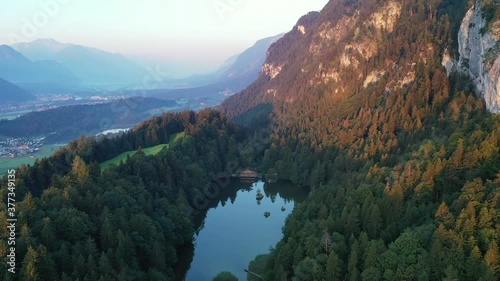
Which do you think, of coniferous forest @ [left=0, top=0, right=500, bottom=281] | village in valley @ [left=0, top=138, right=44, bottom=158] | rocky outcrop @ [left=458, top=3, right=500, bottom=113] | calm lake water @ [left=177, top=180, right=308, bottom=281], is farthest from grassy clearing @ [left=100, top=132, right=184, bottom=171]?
rocky outcrop @ [left=458, top=3, right=500, bottom=113]

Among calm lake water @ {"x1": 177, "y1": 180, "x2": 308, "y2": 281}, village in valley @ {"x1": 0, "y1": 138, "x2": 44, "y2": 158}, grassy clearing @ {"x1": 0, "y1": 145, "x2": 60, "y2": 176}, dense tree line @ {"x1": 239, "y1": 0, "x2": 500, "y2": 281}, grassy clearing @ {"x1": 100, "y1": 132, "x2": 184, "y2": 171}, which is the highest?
village in valley @ {"x1": 0, "y1": 138, "x2": 44, "y2": 158}

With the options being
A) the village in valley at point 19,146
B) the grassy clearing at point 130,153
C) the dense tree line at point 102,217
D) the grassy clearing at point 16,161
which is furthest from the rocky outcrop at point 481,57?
the village in valley at point 19,146

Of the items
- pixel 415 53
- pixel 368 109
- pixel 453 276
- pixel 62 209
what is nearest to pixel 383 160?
pixel 368 109

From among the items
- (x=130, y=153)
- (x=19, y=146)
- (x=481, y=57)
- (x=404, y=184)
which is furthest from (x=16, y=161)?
(x=481, y=57)

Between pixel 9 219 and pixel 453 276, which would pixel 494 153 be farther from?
pixel 9 219

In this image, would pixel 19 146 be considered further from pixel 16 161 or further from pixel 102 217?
pixel 102 217

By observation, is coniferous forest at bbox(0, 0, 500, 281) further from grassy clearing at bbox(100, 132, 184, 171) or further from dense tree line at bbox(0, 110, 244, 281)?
grassy clearing at bbox(100, 132, 184, 171)

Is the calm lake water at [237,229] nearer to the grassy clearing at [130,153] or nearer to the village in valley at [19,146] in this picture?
the grassy clearing at [130,153]
